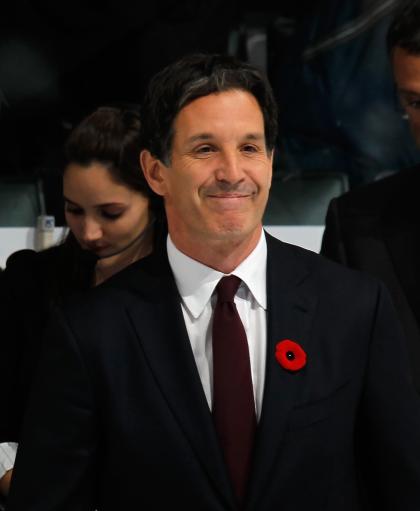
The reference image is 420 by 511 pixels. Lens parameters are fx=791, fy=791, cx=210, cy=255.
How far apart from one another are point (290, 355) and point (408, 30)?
26.1 inches

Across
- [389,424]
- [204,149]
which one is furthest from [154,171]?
[389,424]

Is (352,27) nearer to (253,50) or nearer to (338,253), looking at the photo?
(253,50)

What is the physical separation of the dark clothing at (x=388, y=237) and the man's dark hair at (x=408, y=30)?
0.26m

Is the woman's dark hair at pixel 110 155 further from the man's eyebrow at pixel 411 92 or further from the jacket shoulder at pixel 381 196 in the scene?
the man's eyebrow at pixel 411 92

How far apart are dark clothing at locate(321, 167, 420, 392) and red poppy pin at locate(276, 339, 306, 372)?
355mm

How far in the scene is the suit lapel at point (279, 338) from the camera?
3.72 feet

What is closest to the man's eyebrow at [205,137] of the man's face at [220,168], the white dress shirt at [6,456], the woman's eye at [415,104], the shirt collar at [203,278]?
the man's face at [220,168]

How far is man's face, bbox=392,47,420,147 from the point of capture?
1427 mm

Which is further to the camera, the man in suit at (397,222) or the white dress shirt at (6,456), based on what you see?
the white dress shirt at (6,456)

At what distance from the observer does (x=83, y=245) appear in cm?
163

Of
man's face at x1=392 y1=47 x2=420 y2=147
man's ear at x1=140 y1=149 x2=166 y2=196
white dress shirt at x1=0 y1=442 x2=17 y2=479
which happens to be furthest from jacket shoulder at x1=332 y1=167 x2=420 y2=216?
white dress shirt at x1=0 y1=442 x2=17 y2=479

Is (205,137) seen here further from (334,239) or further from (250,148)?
(334,239)

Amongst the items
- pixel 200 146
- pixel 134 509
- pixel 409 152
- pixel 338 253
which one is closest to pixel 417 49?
pixel 338 253

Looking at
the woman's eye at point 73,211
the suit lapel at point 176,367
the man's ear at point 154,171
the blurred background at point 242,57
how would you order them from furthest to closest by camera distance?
the blurred background at point 242,57
the woman's eye at point 73,211
the man's ear at point 154,171
the suit lapel at point 176,367
